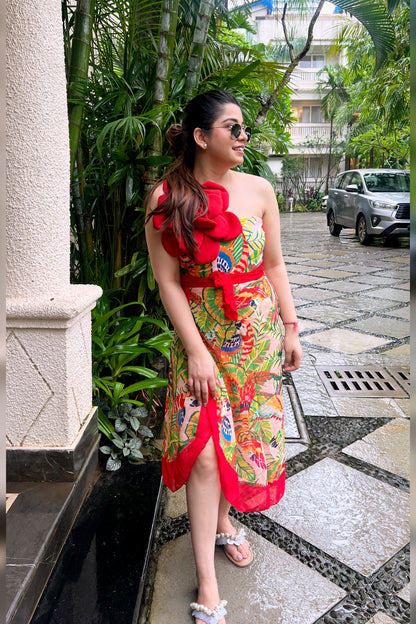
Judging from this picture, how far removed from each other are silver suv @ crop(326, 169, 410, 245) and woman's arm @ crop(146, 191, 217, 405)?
29.1 feet

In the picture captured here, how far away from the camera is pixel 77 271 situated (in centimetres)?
325

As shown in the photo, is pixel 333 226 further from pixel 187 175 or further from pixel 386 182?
pixel 187 175

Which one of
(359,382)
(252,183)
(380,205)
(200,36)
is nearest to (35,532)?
(252,183)

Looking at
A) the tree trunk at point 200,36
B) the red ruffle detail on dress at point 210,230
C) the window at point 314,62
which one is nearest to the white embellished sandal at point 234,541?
the red ruffle detail on dress at point 210,230

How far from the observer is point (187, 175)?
164cm

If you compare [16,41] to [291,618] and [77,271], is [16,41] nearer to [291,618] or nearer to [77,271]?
[77,271]

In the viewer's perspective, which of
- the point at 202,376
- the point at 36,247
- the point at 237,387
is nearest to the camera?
the point at 202,376

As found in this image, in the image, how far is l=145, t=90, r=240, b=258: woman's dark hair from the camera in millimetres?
1555

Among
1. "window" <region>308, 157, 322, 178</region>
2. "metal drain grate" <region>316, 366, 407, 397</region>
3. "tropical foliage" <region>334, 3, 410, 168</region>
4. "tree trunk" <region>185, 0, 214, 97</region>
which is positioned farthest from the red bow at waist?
"window" <region>308, 157, 322, 178</region>

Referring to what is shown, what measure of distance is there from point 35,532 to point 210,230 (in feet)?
3.73

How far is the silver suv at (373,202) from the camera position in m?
9.95

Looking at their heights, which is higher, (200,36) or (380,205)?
(200,36)

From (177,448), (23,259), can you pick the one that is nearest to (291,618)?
(177,448)

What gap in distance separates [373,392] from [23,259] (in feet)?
7.89
